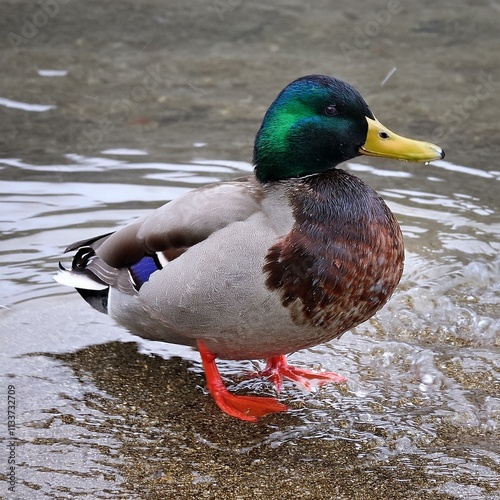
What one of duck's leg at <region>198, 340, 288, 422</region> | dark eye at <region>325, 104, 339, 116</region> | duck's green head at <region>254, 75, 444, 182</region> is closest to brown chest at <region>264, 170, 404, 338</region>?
duck's green head at <region>254, 75, 444, 182</region>

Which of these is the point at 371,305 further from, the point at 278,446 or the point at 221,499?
the point at 221,499

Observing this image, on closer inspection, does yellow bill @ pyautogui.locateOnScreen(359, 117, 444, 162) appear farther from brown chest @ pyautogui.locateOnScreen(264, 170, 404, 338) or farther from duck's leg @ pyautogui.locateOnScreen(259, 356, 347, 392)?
duck's leg @ pyautogui.locateOnScreen(259, 356, 347, 392)

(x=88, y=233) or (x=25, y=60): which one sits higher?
(x=25, y=60)

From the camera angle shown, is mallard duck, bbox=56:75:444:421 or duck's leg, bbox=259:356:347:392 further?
duck's leg, bbox=259:356:347:392

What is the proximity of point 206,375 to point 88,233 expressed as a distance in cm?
188

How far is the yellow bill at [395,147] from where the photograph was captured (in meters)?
3.79

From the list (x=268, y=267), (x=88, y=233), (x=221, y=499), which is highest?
(x=268, y=267)

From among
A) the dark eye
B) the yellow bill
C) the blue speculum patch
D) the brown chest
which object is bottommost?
the blue speculum patch

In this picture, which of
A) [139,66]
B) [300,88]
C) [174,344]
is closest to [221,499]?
[174,344]

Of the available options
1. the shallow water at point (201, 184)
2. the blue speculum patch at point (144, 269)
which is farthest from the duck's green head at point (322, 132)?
the shallow water at point (201, 184)

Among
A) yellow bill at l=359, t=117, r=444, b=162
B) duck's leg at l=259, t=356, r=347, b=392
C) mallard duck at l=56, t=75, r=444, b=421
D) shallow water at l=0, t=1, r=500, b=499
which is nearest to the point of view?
shallow water at l=0, t=1, r=500, b=499

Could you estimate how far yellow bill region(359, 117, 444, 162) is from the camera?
12.4 ft

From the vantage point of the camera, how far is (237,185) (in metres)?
→ 3.97

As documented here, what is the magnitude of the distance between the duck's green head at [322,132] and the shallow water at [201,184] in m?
1.07
